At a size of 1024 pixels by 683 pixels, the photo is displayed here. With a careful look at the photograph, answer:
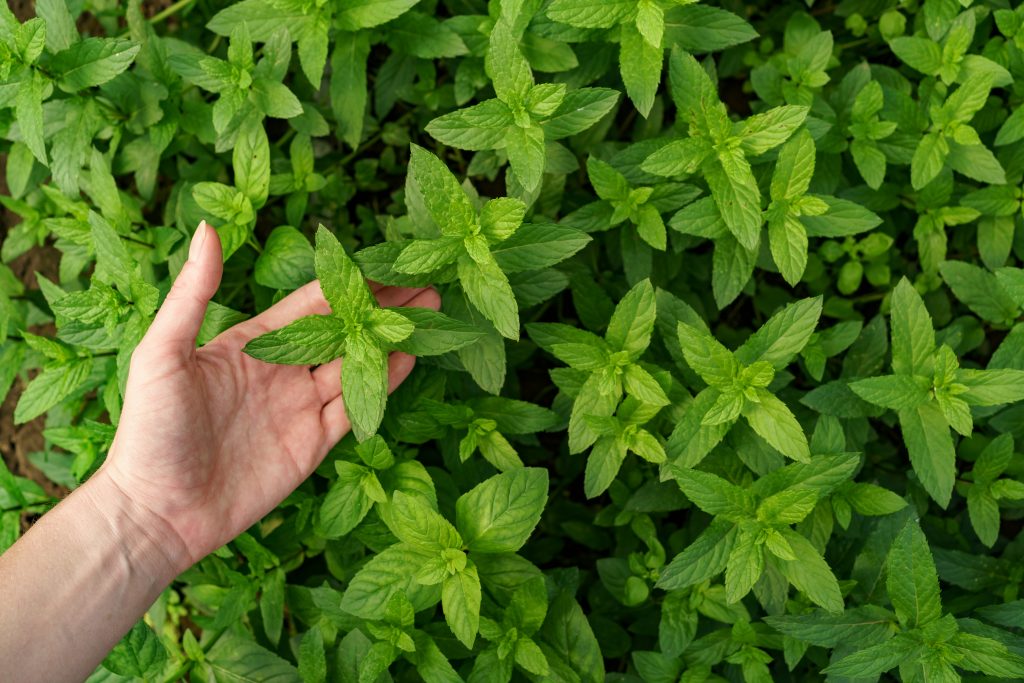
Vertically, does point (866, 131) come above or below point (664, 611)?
above

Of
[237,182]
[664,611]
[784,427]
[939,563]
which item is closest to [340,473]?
[237,182]

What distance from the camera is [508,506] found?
246 centimetres

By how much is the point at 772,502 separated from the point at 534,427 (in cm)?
77

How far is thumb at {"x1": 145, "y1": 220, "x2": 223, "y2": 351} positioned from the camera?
2.29 metres

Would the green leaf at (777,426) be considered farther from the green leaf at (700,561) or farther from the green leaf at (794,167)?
the green leaf at (794,167)

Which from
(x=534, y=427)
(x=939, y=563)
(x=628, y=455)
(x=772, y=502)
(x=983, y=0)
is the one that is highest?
(x=983, y=0)

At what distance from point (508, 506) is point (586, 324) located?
31.9 inches

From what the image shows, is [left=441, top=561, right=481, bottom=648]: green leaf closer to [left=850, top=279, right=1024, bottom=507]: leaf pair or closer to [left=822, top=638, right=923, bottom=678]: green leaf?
[left=822, top=638, right=923, bottom=678]: green leaf

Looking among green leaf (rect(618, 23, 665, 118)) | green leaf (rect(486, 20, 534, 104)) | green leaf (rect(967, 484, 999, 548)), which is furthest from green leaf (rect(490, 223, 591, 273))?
green leaf (rect(967, 484, 999, 548))

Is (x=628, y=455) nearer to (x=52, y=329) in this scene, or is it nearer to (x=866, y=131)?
(x=866, y=131)

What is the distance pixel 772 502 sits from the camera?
8.13ft

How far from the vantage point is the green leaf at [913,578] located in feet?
7.91

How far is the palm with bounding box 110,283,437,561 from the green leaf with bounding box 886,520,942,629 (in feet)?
5.17

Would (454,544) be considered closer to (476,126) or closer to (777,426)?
(777,426)
